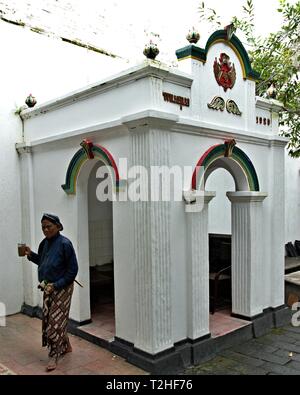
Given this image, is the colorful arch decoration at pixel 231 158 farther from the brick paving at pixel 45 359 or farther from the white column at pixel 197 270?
the brick paving at pixel 45 359

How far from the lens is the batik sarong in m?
4.63

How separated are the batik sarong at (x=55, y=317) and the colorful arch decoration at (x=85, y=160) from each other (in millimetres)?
1543

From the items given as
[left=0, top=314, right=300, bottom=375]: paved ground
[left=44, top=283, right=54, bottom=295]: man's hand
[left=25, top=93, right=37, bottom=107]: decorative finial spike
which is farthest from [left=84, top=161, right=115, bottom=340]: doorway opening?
[left=44, top=283, right=54, bottom=295]: man's hand

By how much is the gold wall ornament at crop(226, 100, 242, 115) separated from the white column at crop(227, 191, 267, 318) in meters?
1.28

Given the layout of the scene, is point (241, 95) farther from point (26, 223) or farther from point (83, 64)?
point (26, 223)

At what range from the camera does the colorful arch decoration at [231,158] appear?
5219mm

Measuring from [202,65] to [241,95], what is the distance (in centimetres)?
103

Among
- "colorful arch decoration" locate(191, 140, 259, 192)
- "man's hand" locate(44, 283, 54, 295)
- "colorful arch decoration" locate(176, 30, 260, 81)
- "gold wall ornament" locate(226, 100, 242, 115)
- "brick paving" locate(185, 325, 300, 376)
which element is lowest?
"brick paving" locate(185, 325, 300, 376)

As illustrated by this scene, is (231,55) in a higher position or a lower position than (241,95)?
higher

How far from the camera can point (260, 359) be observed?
5191mm

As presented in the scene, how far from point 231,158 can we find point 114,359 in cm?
335

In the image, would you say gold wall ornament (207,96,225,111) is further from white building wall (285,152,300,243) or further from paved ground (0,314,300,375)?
white building wall (285,152,300,243)

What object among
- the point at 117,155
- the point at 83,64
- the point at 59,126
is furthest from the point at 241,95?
the point at 83,64

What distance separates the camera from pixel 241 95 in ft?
19.6
